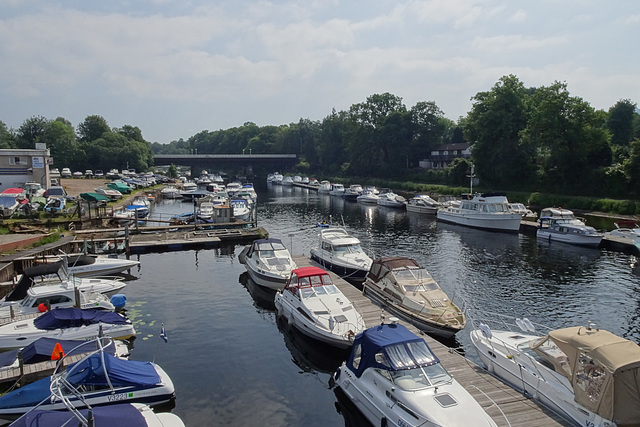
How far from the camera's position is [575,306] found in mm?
26641

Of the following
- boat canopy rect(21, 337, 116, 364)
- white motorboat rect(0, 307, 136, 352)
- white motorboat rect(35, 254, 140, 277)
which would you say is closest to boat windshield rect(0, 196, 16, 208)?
white motorboat rect(35, 254, 140, 277)

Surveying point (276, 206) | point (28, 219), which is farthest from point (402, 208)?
point (28, 219)

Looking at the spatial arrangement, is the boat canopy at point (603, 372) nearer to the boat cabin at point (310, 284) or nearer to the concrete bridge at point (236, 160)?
the boat cabin at point (310, 284)

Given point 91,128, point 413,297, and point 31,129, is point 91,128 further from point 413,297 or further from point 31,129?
point 413,297

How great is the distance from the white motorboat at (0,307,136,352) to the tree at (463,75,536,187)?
2834 inches

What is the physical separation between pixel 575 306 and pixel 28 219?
49.5 metres

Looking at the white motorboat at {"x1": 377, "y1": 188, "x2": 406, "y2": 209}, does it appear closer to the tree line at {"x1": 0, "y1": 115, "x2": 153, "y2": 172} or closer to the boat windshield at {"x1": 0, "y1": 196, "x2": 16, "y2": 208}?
the boat windshield at {"x1": 0, "y1": 196, "x2": 16, "y2": 208}

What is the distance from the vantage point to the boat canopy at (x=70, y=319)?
2041cm

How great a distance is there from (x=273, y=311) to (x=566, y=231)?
105ft

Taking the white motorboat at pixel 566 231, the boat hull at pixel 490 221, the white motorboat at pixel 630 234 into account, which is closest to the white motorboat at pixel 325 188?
the boat hull at pixel 490 221

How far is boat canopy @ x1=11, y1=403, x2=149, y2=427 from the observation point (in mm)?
12047

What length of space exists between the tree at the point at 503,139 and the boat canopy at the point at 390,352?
6972 centimetres

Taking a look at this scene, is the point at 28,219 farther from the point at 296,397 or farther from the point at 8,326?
the point at 296,397

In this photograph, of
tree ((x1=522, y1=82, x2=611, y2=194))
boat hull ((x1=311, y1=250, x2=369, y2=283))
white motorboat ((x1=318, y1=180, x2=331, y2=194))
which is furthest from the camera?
white motorboat ((x1=318, y1=180, x2=331, y2=194))
